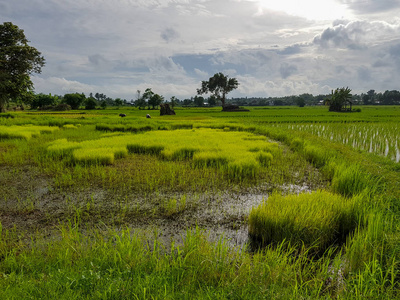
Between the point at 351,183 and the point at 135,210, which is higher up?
the point at 351,183

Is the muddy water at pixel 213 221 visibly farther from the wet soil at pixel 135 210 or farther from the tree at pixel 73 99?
the tree at pixel 73 99

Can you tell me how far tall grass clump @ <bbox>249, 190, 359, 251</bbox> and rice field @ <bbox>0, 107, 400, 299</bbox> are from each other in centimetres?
1

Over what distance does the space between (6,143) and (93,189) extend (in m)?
6.52

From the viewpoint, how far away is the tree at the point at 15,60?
21.2 meters

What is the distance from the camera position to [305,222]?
2.85 meters

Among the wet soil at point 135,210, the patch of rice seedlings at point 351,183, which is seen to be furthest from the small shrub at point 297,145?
the wet soil at point 135,210

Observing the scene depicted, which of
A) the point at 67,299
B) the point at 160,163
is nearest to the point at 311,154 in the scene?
the point at 160,163

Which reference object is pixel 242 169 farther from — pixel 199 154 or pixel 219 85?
pixel 219 85

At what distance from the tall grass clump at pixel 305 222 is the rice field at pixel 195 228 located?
0.05 feet

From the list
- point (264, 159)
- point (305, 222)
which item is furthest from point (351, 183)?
point (264, 159)

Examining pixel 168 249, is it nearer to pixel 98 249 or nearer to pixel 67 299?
pixel 98 249

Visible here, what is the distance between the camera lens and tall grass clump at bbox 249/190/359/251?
2.80m

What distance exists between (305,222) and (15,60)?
90.2ft

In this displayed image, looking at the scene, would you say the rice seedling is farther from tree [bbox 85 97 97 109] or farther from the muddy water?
tree [bbox 85 97 97 109]
